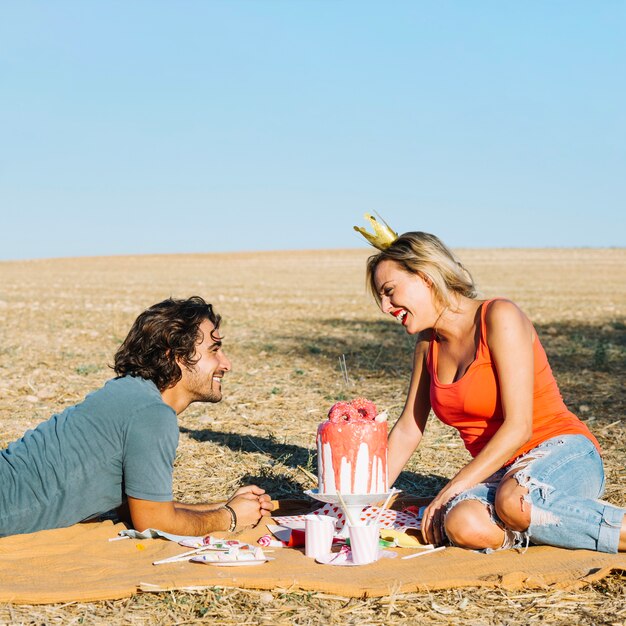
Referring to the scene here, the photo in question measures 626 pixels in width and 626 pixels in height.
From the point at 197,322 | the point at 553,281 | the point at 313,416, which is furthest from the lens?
the point at 553,281

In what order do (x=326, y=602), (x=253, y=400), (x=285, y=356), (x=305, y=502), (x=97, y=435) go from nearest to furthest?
(x=326, y=602)
(x=97, y=435)
(x=305, y=502)
(x=253, y=400)
(x=285, y=356)

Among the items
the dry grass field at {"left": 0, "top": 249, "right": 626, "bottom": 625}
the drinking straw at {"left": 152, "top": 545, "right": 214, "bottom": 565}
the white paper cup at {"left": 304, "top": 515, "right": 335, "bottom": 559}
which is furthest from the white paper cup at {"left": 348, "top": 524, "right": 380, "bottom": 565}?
the drinking straw at {"left": 152, "top": 545, "right": 214, "bottom": 565}

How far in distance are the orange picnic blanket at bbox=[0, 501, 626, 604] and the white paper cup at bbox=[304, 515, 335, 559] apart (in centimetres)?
7

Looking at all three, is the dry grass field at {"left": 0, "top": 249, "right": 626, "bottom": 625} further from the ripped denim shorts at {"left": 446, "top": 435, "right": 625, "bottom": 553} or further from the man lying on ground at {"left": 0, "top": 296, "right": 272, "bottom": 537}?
the man lying on ground at {"left": 0, "top": 296, "right": 272, "bottom": 537}

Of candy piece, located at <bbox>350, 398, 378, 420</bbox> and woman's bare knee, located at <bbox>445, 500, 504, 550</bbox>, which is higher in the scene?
candy piece, located at <bbox>350, 398, 378, 420</bbox>

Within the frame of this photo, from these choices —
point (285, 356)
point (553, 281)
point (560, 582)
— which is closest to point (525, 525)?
point (560, 582)

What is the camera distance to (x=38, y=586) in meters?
4.16

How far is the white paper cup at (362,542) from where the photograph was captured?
454 cm

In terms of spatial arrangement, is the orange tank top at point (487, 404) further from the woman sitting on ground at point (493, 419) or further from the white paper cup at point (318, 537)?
the white paper cup at point (318, 537)

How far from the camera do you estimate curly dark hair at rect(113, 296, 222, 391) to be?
15.7 ft

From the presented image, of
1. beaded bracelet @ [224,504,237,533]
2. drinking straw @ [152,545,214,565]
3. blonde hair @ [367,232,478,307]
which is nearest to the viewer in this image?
drinking straw @ [152,545,214,565]

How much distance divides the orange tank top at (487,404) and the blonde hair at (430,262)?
218 millimetres

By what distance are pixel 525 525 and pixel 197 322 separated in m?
2.07

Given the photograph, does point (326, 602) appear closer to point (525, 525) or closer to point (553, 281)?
point (525, 525)
